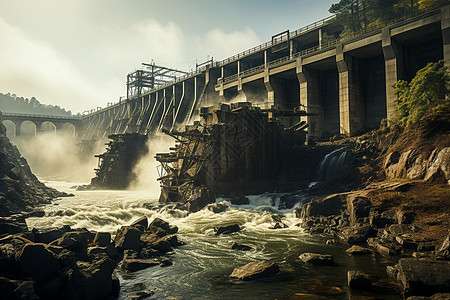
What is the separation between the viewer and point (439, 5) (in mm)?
30891

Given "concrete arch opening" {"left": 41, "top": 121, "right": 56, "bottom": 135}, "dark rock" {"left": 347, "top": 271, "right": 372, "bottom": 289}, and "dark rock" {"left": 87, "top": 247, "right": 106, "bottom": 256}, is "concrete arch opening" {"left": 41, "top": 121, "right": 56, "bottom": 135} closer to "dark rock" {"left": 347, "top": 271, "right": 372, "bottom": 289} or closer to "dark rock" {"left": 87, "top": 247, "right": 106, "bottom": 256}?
"dark rock" {"left": 87, "top": 247, "right": 106, "bottom": 256}

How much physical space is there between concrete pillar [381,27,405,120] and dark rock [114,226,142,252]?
3061 centimetres

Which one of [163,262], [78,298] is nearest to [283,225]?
[163,262]

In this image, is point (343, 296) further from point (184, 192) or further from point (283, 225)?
point (184, 192)

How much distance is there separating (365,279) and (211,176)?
20925 millimetres

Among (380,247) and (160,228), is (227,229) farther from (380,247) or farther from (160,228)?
(380,247)

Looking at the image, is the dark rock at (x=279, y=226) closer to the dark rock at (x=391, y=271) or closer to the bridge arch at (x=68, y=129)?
the dark rock at (x=391, y=271)

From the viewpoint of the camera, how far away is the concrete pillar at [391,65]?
32750 mm

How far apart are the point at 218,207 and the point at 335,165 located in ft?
42.7

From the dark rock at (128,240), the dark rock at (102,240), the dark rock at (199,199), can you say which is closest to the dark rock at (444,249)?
the dark rock at (128,240)

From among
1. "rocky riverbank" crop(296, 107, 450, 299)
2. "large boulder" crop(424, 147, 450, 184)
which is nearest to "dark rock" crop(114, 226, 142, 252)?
"rocky riverbank" crop(296, 107, 450, 299)

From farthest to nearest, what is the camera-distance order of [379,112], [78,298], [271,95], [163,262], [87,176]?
[87,176] < [271,95] < [379,112] < [163,262] < [78,298]

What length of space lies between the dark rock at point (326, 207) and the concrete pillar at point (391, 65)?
60.8 ft

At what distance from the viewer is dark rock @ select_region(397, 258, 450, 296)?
Result: 325 inches
